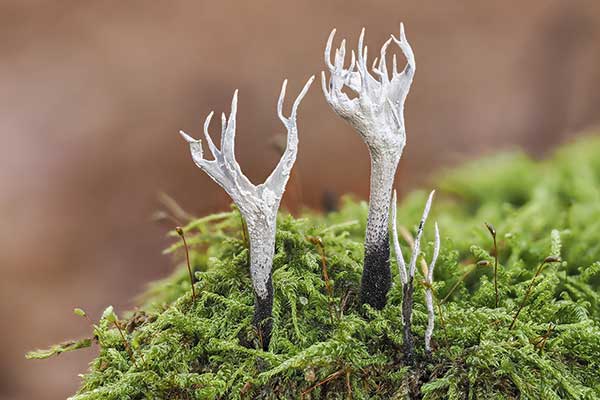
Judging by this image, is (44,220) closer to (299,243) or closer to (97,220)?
(97,220)

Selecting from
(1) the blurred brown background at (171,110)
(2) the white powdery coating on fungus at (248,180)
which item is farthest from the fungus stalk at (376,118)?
(1) the blurred brown background at (171,110)

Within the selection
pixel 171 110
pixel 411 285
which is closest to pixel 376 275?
pixel 411 285

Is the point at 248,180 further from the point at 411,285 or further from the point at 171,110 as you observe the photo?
the point at 171,110

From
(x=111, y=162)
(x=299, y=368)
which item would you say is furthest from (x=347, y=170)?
(x=299, y=368)

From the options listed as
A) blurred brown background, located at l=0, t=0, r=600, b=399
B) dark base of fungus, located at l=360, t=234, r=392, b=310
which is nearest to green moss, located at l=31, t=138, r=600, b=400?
dark base of fungus, located at l=360, t=234, r=392, b=310

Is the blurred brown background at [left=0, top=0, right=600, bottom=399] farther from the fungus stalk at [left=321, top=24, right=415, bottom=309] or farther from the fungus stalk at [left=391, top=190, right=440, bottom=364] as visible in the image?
the fungus stalk at [left=391, top=190, right=440, bottom=364]
